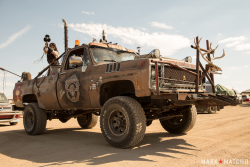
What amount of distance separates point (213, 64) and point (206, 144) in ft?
5.56

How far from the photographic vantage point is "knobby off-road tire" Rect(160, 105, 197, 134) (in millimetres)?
5809

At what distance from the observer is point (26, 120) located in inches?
278

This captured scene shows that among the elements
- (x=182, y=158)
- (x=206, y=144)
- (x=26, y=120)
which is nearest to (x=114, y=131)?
(x=182, y=158)

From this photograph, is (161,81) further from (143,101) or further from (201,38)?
(201,38)

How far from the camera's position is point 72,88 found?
5.54m

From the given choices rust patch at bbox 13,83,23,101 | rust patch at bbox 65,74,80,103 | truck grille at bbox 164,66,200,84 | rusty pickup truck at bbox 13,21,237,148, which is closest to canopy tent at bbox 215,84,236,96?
rusty pickup truck at bbox 13,21,237,148

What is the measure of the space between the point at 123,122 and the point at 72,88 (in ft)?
5.81

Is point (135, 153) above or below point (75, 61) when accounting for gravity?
below

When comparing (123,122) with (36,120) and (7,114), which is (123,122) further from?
(7,114)

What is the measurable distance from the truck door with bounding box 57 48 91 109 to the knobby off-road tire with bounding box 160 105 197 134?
8.09 ft

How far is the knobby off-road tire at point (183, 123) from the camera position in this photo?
581cm

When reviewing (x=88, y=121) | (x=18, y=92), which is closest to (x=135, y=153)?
(x=88, y=121)

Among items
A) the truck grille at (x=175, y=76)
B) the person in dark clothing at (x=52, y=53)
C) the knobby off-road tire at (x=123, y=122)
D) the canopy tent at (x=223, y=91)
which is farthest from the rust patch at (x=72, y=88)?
the canopy tent at (x=223, y=91)

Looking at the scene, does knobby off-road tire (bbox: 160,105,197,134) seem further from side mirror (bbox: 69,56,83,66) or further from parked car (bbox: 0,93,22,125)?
parked car (bbox: 0,93,22,125)
